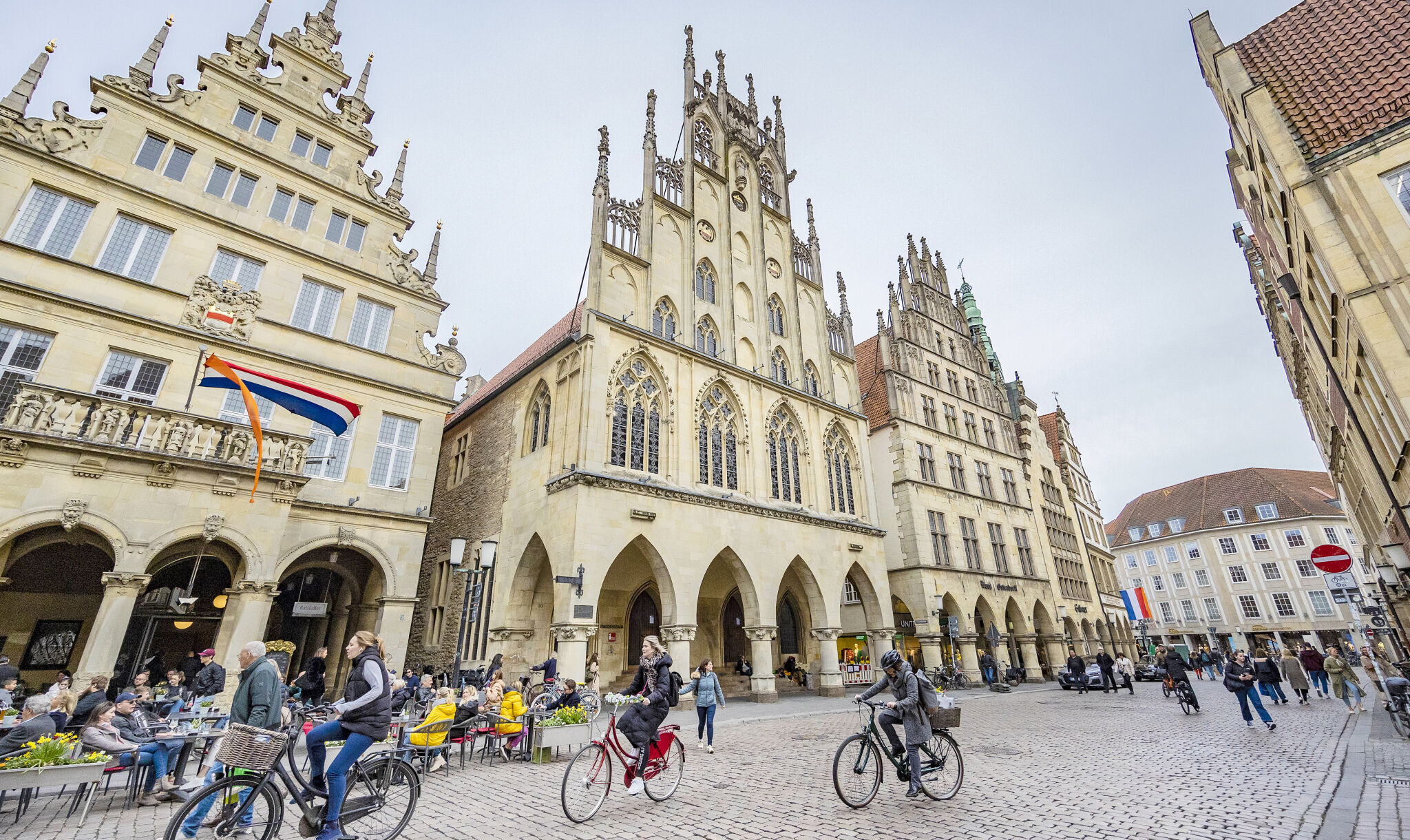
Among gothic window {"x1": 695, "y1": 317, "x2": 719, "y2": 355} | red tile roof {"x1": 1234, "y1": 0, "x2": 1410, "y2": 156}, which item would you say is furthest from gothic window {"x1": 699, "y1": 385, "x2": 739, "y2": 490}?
red tile roof {"x1": 1234, "y1": 0, "x2": 1410, "y2": 156}

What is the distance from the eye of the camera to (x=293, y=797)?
176 inches

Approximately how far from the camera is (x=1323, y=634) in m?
43.9

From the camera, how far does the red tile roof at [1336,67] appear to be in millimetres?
10914

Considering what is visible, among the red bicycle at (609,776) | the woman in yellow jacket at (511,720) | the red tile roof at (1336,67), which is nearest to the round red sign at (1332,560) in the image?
the red tile roof at (1336,67)

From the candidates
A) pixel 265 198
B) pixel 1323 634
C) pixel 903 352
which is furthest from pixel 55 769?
pixel 1323 634

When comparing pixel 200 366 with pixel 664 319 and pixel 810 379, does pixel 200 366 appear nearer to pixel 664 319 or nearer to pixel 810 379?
pixel 664 319

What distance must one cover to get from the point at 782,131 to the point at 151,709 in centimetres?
3044

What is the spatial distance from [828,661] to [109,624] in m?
18.2

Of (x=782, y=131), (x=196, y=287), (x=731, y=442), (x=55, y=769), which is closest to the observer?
(x=55, y=769)

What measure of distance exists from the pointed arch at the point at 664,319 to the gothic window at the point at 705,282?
1.68 metres

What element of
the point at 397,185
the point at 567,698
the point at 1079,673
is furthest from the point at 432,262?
the point at 1079,673

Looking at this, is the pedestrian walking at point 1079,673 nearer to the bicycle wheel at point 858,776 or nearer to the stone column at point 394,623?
the bicycle wheel at point 858,776

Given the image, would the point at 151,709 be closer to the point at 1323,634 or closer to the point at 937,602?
the point at 937,602

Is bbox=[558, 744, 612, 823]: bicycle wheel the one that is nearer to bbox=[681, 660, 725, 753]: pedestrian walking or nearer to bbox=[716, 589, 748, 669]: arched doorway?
bbox=[681, 660, 725, 753]: pedestrian walking
